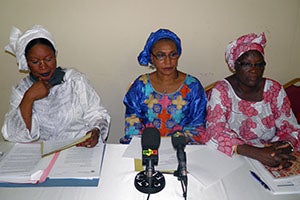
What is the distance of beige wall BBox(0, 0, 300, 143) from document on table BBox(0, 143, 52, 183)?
3.78 feet

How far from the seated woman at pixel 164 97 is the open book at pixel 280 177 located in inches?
24.7

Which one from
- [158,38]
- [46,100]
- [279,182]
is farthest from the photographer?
[158,38]

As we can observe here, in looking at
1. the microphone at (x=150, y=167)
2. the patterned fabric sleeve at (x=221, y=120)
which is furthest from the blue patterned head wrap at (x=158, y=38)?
the microphone at (x=150, y=167)

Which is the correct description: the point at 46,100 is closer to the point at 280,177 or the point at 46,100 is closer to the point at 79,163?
the point at 79,163

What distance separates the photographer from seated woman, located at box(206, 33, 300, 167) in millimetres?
1828

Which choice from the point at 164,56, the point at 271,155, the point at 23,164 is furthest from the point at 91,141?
the point at 271,155

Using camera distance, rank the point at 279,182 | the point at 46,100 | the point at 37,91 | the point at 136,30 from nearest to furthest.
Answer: the point at 279,182, the point at 37,91, the point at 46,100, the point at 136,30

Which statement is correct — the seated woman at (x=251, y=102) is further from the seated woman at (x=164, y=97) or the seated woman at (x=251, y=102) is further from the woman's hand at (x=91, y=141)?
the woman's hand at (x=91, y=141)

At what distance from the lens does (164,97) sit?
1992 millimetres

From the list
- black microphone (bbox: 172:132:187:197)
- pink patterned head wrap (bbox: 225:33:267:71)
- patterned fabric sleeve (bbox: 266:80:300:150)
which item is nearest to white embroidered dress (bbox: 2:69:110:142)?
black microphone (bbox: 172:132:187:197)

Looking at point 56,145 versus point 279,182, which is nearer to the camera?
point 279,182

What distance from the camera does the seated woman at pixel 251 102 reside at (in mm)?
1828

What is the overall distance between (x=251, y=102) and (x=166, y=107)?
597mm

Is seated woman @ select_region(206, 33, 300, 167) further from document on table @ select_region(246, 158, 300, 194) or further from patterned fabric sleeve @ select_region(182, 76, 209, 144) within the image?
document on table @ select_region(246, 158, 300, 194)
